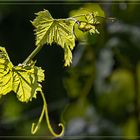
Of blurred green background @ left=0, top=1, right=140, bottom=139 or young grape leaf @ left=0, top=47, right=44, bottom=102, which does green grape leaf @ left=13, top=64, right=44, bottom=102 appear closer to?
young grape leaf @ left=0, top=47, right=44, bottom=102

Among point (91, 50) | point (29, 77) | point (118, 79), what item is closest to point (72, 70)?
point (91, 50)

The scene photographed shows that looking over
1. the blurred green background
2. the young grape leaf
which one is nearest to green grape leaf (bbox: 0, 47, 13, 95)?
the young grape leaf

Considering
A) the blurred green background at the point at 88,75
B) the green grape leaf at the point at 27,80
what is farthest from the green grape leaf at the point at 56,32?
the blurred green background at the point at 88,75

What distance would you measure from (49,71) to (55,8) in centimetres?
19

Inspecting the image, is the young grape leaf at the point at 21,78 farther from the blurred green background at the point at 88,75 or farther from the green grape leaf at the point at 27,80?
the blurred green background at the point at 88,75

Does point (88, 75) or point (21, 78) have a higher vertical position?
point (21, 78)

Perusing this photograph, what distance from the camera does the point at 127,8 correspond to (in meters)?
1.36

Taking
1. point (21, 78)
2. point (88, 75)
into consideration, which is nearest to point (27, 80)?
point (21, 78)

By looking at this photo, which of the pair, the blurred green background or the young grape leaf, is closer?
the young grape leaf

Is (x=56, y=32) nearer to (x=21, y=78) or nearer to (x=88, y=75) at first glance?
(x=21, y=78)

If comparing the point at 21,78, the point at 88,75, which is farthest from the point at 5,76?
the point at 88,75

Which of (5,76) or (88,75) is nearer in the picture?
(5,76)

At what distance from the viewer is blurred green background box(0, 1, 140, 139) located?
133 centimetres

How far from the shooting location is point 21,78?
705mm
